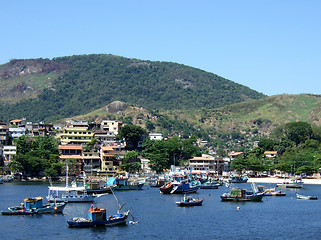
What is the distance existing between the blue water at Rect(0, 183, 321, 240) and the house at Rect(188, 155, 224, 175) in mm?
→ 77773

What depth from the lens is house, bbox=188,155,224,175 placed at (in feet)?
585

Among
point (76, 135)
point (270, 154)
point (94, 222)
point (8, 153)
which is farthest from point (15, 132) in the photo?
point (94, 222)

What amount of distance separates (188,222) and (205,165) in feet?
356

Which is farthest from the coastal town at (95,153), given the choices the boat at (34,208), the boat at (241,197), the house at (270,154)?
the boat at (34,208)

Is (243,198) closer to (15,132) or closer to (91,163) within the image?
(91,163)

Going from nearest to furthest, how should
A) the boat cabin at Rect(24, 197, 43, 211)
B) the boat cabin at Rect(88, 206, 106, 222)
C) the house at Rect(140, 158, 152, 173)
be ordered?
1. the boat cabin at Rect(88, 206, 106, 222)
2. the boat cabin at Rect(24, 197, 43, 211)
3. the house at Rect(140, 158, 152, 173)

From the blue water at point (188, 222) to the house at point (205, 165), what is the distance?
7777cm

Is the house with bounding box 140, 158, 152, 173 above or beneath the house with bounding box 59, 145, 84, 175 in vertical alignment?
beneath

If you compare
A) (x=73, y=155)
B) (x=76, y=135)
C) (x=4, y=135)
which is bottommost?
(x=73, y=155)

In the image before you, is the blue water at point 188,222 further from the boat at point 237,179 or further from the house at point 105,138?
the house at point 105,138

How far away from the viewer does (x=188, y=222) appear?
72.8 meters

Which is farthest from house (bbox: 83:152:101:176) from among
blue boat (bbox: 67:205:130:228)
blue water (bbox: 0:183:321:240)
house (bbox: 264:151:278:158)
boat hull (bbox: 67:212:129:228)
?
blue boat (bbox: 67:205:130:228)

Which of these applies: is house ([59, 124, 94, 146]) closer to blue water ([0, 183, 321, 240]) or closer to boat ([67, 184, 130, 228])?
blue water ([0, 183, 321, 240])

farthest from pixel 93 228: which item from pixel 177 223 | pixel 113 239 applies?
pixel 177 223
